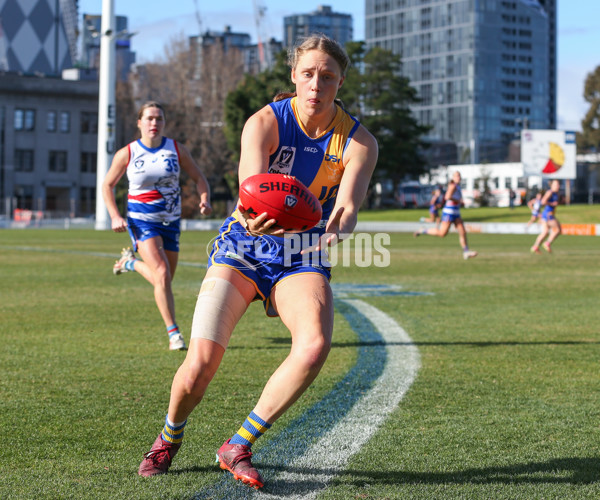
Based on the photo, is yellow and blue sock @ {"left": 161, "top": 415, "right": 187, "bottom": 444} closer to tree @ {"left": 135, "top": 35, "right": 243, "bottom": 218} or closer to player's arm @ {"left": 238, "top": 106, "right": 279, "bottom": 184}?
player's arm @ {"left": 238, "top": 106, "right": 279, "bottom": 184}

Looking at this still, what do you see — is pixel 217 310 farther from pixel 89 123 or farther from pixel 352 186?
pixel 89 123

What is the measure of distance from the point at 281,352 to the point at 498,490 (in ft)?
14.4

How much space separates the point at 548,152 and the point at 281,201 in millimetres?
65651

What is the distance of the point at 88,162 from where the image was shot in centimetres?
8906

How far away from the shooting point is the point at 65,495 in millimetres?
4035

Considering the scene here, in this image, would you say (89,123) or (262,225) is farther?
(89,123)

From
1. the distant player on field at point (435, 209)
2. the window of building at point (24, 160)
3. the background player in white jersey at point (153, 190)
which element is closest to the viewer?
the background player in white jersey at point (153, 190)

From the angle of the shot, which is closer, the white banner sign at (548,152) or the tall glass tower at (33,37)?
the white banner sign at (548,152)

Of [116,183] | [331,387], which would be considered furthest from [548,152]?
[331,387]

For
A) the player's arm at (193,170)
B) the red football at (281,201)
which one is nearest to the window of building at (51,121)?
the player's arm at (193,170)

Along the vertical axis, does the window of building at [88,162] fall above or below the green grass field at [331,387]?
above

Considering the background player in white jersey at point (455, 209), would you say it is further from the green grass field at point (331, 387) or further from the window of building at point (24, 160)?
the window of building at point (24, 160)

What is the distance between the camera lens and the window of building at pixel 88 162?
3494 inches

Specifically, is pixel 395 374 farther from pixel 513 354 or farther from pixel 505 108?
pixel 505 108
